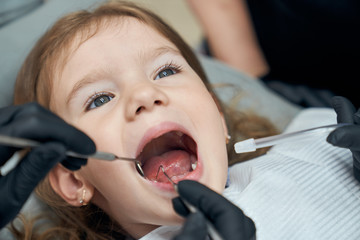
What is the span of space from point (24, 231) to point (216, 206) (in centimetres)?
75

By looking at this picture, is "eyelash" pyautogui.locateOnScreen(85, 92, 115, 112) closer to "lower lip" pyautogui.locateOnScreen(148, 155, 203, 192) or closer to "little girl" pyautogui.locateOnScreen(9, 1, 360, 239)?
"little girl" pyautogui.locateOnScreen(9, 1, 360, 239)

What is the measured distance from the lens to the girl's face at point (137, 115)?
904mm

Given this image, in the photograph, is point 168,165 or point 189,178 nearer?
point 189,178

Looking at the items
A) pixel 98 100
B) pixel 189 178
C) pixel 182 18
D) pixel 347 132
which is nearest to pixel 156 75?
pixel 98 100

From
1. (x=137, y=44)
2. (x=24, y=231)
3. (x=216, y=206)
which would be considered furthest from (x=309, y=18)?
(x=24, y=231)

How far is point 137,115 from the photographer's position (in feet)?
2.97

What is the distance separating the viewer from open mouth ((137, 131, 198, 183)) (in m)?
1.06

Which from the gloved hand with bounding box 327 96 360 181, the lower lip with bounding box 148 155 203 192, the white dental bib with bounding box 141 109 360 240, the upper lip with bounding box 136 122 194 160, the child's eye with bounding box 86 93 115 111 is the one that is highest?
the child's eye with bounding box 86 93 115 111

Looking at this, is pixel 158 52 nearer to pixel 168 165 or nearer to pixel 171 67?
pixel 171 67

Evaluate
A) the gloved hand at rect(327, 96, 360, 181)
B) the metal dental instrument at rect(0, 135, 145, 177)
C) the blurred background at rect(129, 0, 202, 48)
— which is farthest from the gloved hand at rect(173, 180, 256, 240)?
the blurred background at rect(129, 0, 202, 48)

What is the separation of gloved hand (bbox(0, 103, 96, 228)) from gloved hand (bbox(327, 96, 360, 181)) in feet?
1.91

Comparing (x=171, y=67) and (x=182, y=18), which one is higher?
(x=171, y=67)

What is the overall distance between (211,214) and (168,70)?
0.48 meters

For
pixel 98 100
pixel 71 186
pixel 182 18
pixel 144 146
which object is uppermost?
pixel 98 100
